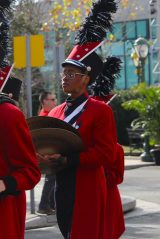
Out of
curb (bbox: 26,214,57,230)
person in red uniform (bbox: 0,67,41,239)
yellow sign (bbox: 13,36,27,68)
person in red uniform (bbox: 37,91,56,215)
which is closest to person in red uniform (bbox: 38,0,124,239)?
person in red uniform (bbox: 0,67,41,239)

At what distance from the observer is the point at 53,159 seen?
5.53 m

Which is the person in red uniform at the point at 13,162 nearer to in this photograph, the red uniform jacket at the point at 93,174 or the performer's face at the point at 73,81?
the red uniform jacket at the point at 93,174

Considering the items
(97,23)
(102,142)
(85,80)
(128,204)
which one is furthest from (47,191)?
(102,142)

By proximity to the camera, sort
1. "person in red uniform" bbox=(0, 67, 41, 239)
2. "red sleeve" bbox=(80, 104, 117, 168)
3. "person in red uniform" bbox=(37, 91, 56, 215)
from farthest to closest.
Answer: "person in red uniform" bbox=(37, 91, 56, 215), "red sleeve" bbox=(80, 104, 117, 168), "person in red uniform" bbox=(0, 67, 41, 239)

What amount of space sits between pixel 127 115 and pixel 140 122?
6.21m

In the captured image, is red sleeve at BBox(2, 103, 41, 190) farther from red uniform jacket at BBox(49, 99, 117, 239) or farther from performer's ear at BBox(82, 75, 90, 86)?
performer's ear at BBox(82, 75, 90, 86)

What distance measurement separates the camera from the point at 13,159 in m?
4.07

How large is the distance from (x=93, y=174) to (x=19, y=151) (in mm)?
1751

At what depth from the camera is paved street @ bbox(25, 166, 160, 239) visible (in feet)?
31.9

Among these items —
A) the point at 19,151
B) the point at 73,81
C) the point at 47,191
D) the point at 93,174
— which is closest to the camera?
the point at 19,151

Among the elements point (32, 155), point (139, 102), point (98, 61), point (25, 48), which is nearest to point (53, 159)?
point (98, 61)

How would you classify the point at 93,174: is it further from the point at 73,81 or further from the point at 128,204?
the point at 128,204

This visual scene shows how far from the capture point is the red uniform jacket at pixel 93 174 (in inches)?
223

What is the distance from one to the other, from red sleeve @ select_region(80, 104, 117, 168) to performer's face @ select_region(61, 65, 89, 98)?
0.69 feet
